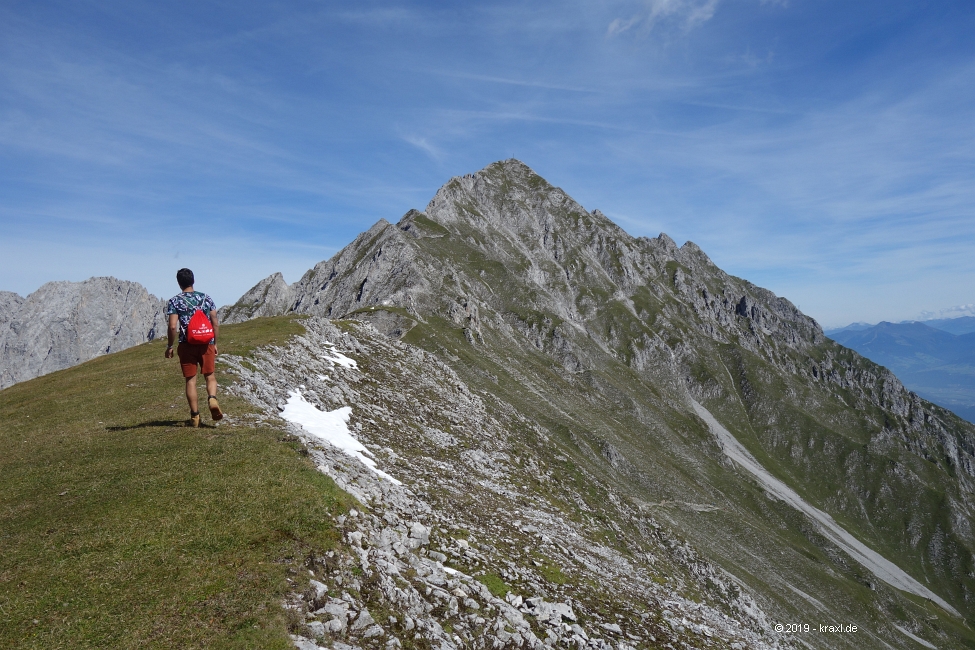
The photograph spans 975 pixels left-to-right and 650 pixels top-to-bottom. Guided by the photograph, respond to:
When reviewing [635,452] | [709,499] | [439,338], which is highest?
[439,338]

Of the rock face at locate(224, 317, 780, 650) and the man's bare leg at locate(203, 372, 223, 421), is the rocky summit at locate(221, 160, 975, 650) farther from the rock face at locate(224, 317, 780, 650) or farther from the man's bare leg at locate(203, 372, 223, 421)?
the man's bare leg at locate(203, 372, 223, 421)

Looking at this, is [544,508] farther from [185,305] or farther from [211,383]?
[185,305]

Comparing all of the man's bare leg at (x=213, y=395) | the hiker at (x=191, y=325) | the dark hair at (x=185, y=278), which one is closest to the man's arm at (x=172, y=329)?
the hiker at (x=191, y=325)

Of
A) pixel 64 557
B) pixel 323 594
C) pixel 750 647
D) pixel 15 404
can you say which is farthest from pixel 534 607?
pixel 15 404

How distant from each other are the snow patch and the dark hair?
10550mm

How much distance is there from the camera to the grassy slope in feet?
33.6

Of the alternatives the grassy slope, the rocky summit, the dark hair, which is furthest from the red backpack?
the rocky summit

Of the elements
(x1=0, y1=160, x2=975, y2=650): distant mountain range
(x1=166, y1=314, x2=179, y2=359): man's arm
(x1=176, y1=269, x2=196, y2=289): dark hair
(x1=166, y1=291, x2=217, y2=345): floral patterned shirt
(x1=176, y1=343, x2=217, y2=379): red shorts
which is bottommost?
(x1=0, y1=160, x2=975, y2=650): distant mountain range

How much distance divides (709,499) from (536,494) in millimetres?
114811

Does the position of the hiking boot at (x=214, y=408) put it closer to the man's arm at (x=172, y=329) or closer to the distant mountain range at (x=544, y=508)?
the man's arm at (x=172, y=329)

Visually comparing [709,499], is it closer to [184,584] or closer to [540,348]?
[540,348]

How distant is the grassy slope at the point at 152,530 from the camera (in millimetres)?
10227

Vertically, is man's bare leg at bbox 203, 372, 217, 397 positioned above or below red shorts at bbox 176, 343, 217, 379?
below

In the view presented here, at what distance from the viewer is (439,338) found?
12369cm
